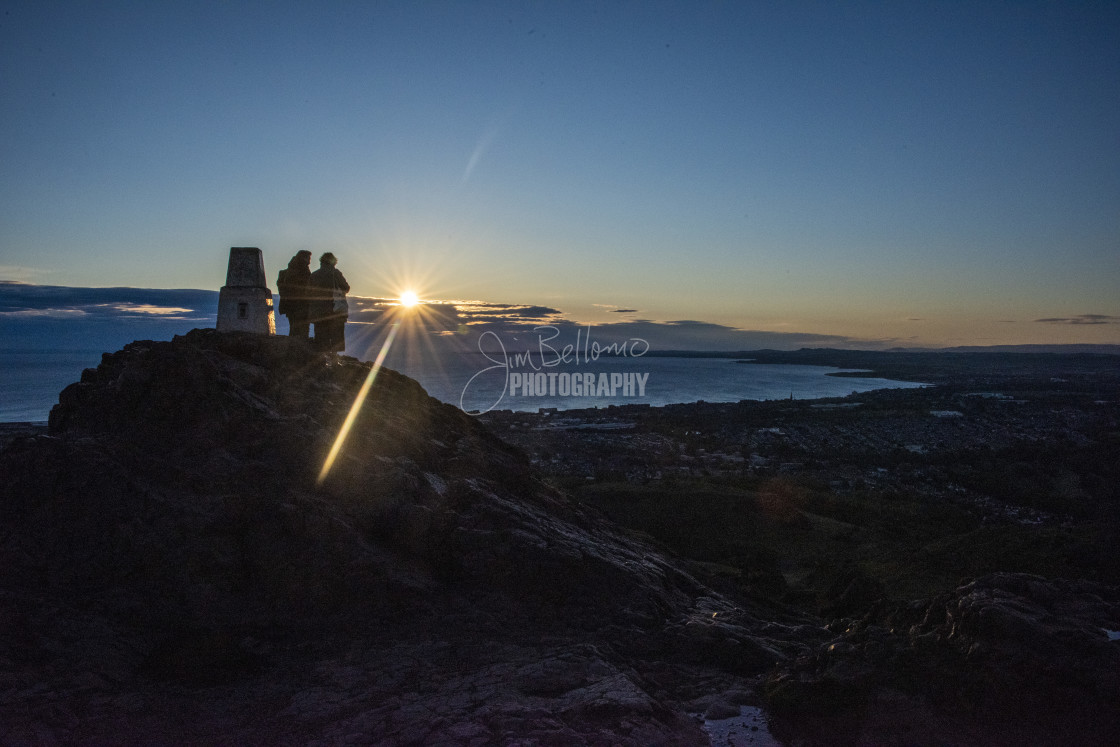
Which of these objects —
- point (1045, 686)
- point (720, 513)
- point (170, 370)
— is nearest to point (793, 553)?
point (720, 513)

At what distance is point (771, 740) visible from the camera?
7234 millimetres

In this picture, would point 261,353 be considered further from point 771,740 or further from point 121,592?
point 771,740

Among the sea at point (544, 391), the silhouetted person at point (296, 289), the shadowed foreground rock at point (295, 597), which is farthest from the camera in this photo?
the sea at point (544, 391)

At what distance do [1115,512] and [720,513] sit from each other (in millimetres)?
22574

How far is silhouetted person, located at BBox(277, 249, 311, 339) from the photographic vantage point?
49.8 ft

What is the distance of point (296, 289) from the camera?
15.2 meters

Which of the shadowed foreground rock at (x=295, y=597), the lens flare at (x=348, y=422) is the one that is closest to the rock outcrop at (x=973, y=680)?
the shadowed foreground rock at (x=295, y=597)

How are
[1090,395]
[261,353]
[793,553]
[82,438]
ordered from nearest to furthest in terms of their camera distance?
[82,438] < [261,353] < [793,553] < [1090,395]

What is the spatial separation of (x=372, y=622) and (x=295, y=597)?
1.17m

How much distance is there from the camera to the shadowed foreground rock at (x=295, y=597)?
6.66 meters

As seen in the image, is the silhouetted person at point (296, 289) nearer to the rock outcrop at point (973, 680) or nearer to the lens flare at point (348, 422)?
the lens flare at point (348, 422)

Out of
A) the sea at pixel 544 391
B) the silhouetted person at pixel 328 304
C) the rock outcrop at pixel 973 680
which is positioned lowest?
the sea at pixel 544 391

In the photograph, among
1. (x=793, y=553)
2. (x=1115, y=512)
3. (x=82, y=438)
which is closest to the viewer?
(x=82, y=438)

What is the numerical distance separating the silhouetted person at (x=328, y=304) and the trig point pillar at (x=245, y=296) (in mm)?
1325
